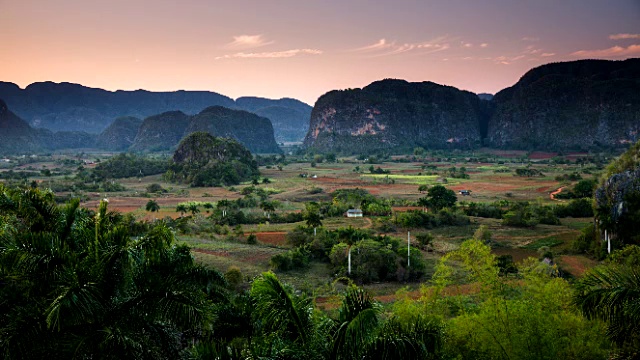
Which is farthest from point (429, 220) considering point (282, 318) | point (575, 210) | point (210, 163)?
point (210, 163)

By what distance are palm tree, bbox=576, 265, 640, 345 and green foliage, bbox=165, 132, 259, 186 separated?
9454 centimetres

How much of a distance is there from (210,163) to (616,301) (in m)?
106

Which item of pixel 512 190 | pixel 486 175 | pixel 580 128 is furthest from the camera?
pixel 580 128

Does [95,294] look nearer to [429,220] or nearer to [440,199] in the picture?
[429,220]

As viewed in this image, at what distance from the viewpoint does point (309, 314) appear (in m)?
8.22

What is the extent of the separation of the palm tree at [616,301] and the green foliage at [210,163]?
94536 millimetres

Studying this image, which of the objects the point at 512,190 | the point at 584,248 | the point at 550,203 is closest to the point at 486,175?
the point at 512,190

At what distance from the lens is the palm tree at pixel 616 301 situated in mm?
7730

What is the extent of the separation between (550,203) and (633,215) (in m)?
33.6

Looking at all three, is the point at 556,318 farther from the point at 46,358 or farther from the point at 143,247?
the point at 46,358

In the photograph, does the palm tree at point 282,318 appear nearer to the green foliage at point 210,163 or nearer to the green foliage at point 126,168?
the green foliage at point 210,163

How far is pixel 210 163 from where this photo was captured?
4306 inches

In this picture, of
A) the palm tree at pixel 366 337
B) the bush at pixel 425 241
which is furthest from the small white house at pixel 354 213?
the palm tree at pixel 366 337

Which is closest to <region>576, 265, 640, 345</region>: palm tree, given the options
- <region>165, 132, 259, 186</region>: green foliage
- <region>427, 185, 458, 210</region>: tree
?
<region>427, 185, 458, 210</region>: tree
